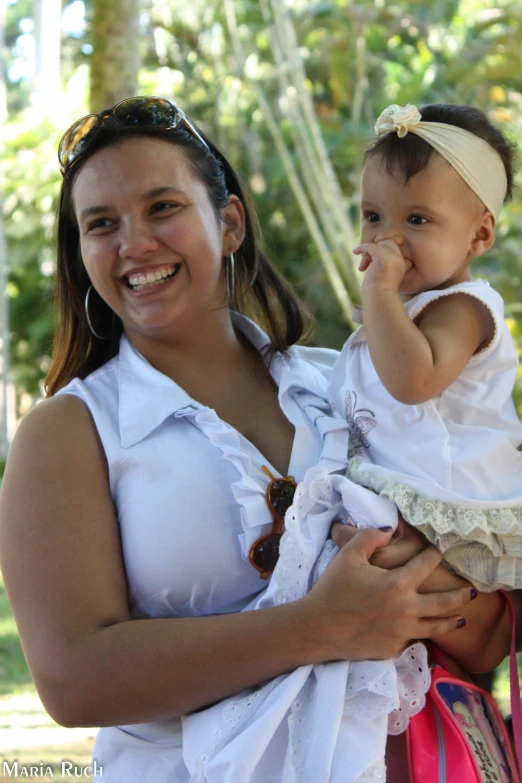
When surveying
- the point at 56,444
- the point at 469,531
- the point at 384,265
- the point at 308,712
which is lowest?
the point at 308,712

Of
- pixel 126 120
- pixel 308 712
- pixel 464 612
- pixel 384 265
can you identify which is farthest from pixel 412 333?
pixel 126 120

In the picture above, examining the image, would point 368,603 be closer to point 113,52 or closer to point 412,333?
point 412,333

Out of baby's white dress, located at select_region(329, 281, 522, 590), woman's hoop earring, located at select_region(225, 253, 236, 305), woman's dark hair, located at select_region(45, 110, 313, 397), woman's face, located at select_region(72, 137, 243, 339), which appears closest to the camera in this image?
baby's white dress, located at select_region(329, 281, 522, 590)

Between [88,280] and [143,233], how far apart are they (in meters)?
0.37

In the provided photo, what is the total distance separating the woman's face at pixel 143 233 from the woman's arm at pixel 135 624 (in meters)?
0.52

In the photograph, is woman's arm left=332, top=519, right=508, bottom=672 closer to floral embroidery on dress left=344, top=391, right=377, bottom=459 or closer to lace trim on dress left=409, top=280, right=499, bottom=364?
floral embroidery on dress left=344, top=391, right=377, bottom=459

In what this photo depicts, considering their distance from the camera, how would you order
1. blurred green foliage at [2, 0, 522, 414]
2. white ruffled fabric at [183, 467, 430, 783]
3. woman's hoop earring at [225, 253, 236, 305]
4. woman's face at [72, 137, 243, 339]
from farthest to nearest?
blurred green foliage at [2, 0, 522, 414] < woman's hoop earring at [225, 253, 236, 305] < woman's face at [72, 137, 243, 339] < white ruffled fabric at [183, 467, 430, 783]

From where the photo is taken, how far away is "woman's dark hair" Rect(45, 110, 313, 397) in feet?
8.06

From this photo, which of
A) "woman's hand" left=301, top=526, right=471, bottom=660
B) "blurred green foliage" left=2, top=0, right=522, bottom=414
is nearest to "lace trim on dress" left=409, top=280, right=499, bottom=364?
"woman's hand" left=301, top=526, right=471, bottom=660

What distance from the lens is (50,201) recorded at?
48.9 feet

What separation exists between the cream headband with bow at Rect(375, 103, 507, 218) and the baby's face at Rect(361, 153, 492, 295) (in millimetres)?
20

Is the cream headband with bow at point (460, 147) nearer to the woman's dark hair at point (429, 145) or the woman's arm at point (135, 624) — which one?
the woman's dark hair at point (429, 145)

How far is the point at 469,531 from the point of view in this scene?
2.01 metres

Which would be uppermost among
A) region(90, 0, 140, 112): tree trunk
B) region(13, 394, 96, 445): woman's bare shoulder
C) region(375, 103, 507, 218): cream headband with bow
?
region(90, 0, 140, 112): tree trunk
